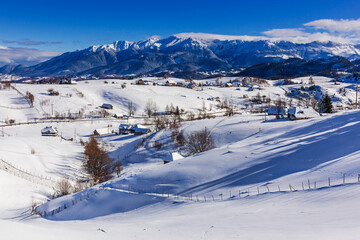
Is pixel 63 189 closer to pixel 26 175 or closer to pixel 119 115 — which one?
pixel 26 175

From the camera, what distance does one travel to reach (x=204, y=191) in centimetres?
1866

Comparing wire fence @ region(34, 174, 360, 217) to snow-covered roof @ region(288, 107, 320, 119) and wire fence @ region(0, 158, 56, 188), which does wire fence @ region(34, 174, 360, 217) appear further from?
snow-covered roof @ region(288, 107, 320, 119)

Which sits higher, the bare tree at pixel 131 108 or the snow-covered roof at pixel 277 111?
the bare tree at pixel 131 108

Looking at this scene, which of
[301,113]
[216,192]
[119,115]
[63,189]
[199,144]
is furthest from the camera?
[119,115]

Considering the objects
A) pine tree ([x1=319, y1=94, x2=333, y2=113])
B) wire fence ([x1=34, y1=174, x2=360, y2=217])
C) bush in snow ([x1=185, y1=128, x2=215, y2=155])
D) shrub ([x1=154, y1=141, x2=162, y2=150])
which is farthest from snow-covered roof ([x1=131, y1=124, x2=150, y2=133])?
pine tree ([x1=319, y1=94, x2=333, y2=113])

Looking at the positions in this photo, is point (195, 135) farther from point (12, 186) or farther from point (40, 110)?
point (40, 110)

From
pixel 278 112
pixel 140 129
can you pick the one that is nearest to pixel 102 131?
pixel 140 129

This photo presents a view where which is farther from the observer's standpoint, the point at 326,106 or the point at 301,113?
the point at 326,106

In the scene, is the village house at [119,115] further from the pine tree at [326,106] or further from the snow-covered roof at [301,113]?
the pine tree at [326,106]

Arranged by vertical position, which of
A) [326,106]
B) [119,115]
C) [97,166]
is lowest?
[97,166]

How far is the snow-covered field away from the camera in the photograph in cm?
929

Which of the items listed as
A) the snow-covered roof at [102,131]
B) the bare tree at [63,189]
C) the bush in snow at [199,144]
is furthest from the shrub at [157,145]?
the snow-covered roof at [102,131]

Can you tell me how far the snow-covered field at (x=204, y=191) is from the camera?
9.29 m

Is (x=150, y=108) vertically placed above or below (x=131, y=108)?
below
